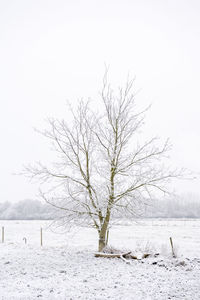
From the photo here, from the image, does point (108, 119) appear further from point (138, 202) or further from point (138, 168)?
point (138, 202)

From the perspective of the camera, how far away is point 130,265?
8852mm

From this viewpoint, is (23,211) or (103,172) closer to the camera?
(103,172)

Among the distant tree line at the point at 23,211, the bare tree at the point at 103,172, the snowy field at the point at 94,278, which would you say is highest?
the bare tree at the point at 103,172

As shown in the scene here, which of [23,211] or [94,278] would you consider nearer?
[94,278]

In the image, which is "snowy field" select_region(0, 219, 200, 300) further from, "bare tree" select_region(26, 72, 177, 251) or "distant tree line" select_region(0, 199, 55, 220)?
"distant tree line" select_region(0, 199, 55, 220)

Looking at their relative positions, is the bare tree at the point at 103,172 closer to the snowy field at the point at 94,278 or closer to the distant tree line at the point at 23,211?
the snowy field at the point at 94,278

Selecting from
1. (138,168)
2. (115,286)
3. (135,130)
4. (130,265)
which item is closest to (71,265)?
(130,265)

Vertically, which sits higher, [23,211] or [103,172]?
[103,172]

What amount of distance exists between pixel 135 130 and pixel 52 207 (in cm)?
580

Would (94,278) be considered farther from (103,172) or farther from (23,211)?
(23,211)

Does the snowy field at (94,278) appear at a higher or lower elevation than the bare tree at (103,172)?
lower

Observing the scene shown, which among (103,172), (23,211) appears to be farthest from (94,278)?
(23,211)

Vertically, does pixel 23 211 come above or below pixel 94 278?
below

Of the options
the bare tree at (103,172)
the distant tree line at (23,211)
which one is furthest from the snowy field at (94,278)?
A: the distant tree line at (23,211)
